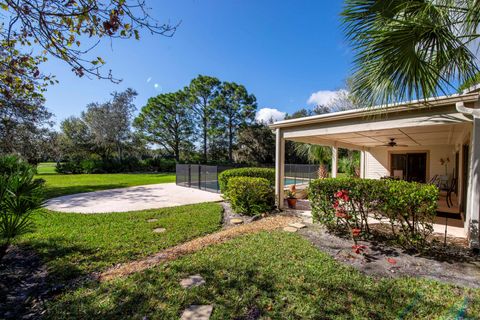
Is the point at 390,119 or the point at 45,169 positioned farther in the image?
the point at 45,169

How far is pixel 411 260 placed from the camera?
11.9ft

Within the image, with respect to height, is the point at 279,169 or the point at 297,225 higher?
the point at 279,169

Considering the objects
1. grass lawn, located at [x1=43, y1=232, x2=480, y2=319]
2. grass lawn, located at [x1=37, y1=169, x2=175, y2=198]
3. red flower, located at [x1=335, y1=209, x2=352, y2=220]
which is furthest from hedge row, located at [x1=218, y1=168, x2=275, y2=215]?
grass lawn, located at [x1=37, y1=169, x2=175, y2=198]

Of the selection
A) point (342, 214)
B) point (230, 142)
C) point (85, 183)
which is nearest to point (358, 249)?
point (342, 214)

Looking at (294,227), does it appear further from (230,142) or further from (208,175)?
(230,142)

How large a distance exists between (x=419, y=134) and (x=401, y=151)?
5429 millimetres

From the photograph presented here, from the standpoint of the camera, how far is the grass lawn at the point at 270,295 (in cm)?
237

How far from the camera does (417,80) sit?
10.9 feet

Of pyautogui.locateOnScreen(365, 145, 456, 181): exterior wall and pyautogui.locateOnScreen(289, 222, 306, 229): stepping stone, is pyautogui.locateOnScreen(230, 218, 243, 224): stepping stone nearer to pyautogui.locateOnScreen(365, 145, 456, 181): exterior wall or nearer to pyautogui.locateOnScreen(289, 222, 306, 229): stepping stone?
pyautogui.locateOnScreen(289, 222, 306, 229): stepping stone

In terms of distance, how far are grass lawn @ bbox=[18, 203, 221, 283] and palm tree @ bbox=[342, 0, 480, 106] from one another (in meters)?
4.79

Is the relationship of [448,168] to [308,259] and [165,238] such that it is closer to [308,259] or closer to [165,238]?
[308,259]

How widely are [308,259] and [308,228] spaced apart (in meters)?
1.82

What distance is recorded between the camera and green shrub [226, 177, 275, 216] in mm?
6887

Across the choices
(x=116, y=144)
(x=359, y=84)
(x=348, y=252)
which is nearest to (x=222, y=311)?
(x=348, y=252)
